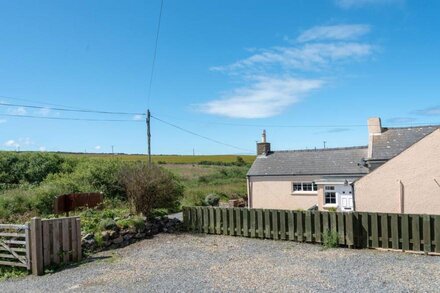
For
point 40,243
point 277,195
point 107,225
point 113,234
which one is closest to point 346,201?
point 277,195

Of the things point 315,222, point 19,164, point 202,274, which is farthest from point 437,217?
point 19,164

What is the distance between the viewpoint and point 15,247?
37.2 ft

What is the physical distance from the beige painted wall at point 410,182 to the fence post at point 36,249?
531 inches

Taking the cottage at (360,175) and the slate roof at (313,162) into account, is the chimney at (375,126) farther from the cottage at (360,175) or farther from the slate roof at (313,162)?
the slate roof at (313,162)

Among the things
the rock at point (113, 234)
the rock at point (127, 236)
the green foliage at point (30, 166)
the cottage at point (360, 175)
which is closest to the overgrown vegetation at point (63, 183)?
the green foliage at point (30, 166)

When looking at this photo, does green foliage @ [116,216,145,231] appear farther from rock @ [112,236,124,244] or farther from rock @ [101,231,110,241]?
rock @ [101,231,110,241]

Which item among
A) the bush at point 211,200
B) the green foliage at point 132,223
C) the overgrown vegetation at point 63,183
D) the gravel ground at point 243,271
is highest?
the overgrown vegetation at point 63,183

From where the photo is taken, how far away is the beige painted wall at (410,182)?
1581cm

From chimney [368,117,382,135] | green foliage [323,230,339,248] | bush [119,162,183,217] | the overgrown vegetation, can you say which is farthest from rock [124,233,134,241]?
chimney [368,117,382,135]

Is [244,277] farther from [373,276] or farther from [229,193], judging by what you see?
[229,193]

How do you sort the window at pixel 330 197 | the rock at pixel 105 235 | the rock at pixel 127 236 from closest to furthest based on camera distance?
1. the rock at pixel 105 235
2. the rock at pixel 127 236
3. the window at pixel 330 197

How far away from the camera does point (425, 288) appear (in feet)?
25.4

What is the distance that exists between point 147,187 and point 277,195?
15.4 m

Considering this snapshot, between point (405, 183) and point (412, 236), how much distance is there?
18.8 feet
